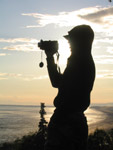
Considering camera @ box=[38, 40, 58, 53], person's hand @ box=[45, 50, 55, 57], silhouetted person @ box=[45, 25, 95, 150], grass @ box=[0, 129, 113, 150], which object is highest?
camera @ box=[38, 40, 58, 53]

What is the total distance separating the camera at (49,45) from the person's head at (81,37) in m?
0.22

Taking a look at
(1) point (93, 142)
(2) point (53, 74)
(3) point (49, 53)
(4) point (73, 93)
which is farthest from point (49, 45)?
(1) point (93, 142)

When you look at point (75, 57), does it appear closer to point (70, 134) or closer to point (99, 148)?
point (70, 134)

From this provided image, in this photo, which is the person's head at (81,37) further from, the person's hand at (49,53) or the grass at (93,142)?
the grass at (93,142)

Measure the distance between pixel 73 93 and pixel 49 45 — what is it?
2.80 ft

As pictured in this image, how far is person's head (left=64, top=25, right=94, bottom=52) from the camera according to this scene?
437 centimetres

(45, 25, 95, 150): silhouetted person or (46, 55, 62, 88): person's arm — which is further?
(46, 55, 62, 88): person's arm

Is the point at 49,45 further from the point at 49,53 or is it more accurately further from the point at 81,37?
the point at 81,37

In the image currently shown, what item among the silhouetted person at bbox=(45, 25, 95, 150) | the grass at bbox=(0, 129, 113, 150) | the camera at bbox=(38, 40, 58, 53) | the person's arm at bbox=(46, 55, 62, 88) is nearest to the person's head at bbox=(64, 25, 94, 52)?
the silhouetted person at bbox=(45, 25, 95, 150)

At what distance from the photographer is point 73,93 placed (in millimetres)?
4254

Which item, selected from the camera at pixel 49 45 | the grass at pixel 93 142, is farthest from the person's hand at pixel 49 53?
the grass at pixel 93 142

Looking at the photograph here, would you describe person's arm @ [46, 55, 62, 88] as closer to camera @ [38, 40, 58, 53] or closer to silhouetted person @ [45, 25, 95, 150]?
silhouetted person @ [45, 25, 95, 150]

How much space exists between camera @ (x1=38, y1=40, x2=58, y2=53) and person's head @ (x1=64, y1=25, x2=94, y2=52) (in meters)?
0.22

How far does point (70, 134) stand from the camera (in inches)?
164
